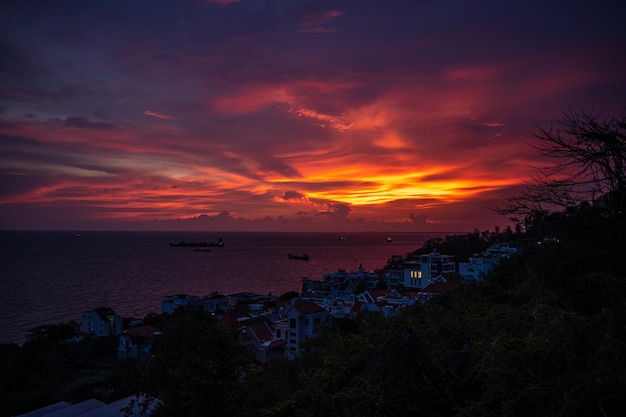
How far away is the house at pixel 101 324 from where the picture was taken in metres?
26.1

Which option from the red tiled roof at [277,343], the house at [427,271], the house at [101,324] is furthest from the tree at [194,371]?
the house at [427,271]

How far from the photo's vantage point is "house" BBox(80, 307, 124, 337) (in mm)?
26141

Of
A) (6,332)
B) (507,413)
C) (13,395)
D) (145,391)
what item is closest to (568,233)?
(507,413)

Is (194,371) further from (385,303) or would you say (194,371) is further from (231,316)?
(231,316)

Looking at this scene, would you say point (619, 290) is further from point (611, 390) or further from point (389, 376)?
point (389, 376)

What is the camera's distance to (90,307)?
116 feet

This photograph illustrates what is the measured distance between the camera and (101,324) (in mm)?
26312

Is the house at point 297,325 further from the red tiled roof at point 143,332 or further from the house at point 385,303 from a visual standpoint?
the red tiled roof at point 143,332

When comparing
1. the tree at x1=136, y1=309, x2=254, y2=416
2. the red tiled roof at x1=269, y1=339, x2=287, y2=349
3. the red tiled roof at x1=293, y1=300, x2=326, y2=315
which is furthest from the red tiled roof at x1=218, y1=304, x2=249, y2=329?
the tree at x1=136, y1=309, x2=254, y2=416

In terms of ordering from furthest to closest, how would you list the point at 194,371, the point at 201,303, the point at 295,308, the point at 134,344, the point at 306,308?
the point at 201,303 → the point at 134,344 → the point at 306,308 → the point at 295,308 → the point at 194,371

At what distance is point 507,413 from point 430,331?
189 cm

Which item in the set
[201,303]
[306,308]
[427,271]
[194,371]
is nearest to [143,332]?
[201,303]

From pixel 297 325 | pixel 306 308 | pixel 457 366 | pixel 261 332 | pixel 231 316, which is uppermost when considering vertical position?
pixel 457 366

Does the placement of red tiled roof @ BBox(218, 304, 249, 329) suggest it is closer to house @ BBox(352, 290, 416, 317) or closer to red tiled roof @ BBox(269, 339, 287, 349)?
red tiled roof @ BBox(269, 339, 287, 349)
